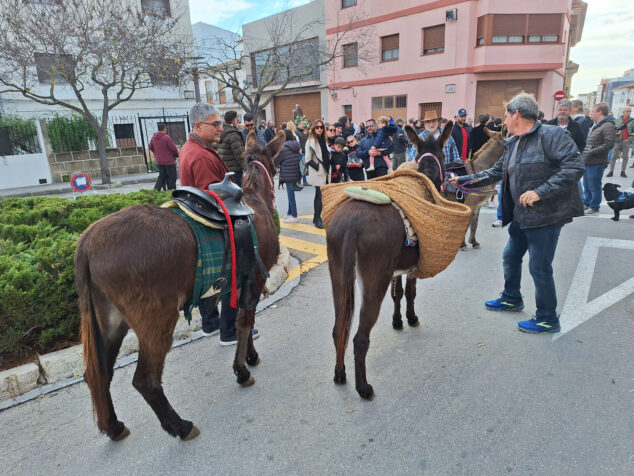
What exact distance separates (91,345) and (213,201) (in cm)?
112

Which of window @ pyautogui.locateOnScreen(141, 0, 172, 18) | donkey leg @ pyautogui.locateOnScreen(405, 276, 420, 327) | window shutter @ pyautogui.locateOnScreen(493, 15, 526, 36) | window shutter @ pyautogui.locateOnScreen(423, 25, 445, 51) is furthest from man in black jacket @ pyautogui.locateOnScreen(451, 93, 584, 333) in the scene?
window @ pyautogui.locateOnScreen(141, 0, 172, 18)

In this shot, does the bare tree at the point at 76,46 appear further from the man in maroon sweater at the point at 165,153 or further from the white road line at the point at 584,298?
the white road line at the point at 584,298

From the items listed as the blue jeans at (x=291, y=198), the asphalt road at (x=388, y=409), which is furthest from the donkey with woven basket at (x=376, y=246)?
the blue jeans at (x=291, y=198)

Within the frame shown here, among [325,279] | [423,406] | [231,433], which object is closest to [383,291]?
[423,406]

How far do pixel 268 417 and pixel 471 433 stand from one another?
135cm

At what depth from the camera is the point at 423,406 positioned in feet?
Answer: 9.02

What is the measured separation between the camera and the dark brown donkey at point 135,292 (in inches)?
84.8

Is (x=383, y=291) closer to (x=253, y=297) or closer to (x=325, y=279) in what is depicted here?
(x=253, y=297)

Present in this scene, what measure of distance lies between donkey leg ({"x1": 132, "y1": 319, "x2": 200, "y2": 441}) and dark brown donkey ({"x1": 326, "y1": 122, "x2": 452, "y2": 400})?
117 cm

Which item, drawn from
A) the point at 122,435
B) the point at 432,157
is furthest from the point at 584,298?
the point at 122,435

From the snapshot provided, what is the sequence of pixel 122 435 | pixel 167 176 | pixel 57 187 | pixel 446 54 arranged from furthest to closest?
pixel 446 54 < pixel 57 187 < pixel 167 176 < pixel 122 435

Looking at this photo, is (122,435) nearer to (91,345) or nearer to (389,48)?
(91,345)

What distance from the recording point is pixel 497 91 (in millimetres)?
21781

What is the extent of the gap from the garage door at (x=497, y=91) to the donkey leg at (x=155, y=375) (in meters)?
23.2
